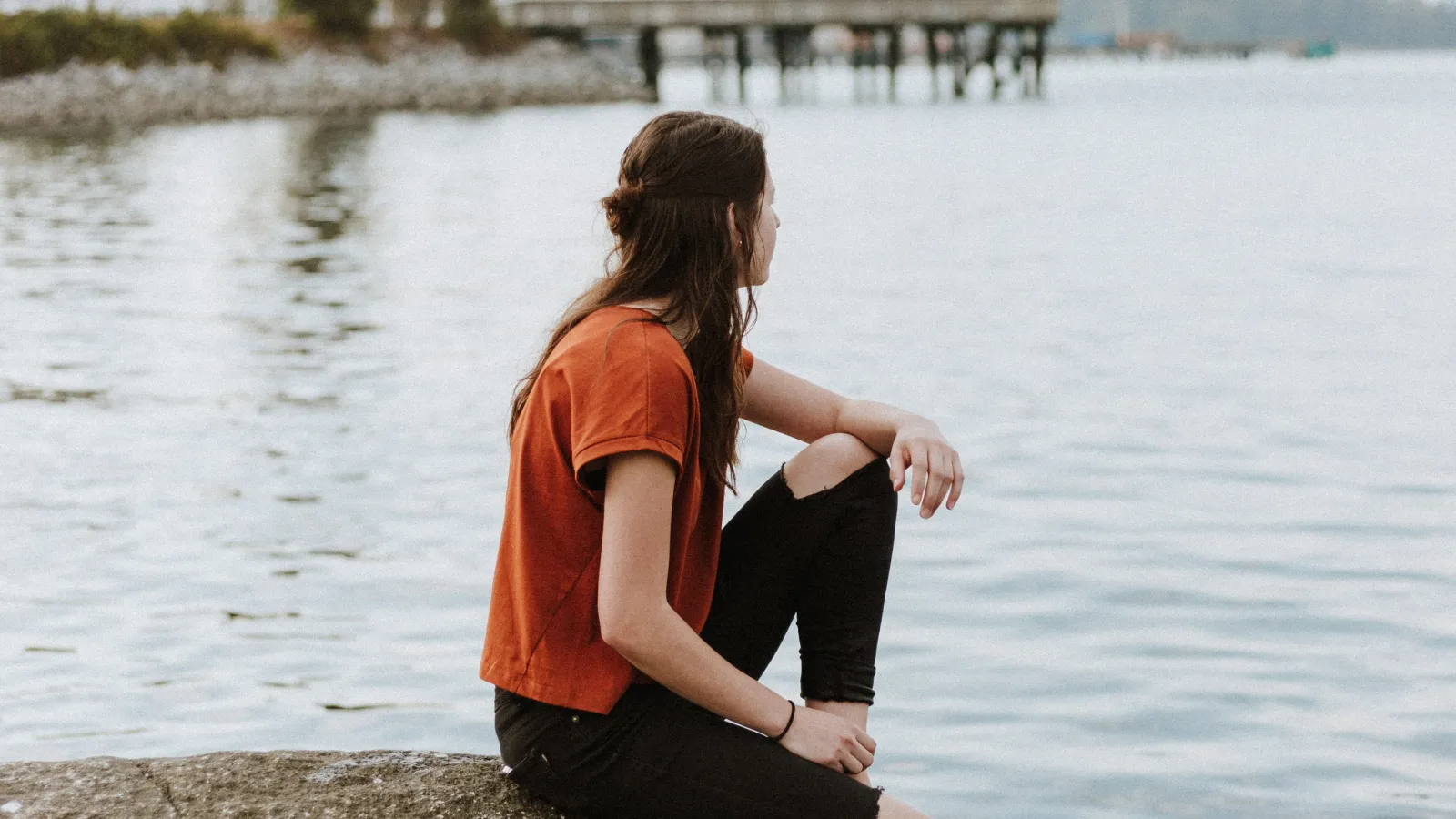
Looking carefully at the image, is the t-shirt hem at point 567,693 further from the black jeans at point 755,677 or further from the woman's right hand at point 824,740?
the woman's right hand at point 824,740

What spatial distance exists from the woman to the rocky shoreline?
130 ft

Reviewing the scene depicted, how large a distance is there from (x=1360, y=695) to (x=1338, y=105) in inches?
2350

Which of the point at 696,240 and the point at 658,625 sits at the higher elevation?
the point at 696,240

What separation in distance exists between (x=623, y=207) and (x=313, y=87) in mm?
47443

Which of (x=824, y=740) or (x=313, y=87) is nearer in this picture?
(x=824, y=740)

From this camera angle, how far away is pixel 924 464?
9.21 feet

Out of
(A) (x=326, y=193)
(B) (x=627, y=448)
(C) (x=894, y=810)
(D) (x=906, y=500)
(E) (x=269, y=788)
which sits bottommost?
(A) (x=326, y=193)

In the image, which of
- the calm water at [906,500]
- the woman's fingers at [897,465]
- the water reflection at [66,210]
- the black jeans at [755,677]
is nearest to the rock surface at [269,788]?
the black jeans at [755,677]

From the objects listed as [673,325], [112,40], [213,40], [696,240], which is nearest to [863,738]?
[673,325]

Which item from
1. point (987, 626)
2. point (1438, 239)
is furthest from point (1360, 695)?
point (1438, 239)

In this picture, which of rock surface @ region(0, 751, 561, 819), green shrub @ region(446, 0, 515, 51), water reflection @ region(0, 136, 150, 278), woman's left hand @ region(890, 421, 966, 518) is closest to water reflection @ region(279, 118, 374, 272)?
water reflection @ region(0, 136, 150, 278)

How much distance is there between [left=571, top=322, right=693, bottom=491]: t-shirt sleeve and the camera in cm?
227

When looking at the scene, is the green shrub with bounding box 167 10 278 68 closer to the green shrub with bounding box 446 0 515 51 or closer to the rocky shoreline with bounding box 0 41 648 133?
the rocky shoreline with bounding box 0 41 648 133

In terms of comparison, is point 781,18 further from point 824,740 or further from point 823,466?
point 824,740
